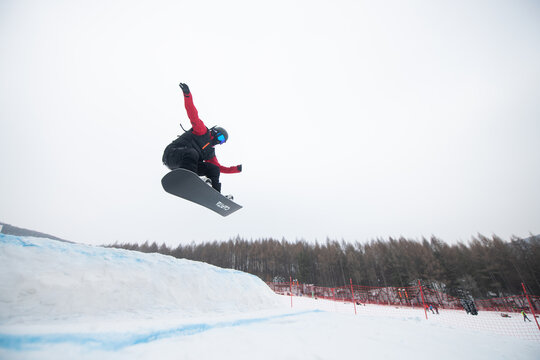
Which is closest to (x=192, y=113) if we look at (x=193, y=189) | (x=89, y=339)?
(x=193, y=189)

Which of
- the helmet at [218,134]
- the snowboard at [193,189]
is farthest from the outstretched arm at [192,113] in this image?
the snowboard at [193,189]

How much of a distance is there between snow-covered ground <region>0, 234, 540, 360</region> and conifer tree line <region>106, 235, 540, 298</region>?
2720 cm

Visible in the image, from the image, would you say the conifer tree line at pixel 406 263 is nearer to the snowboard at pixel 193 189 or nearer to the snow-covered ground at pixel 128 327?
the snow-covered ground at pixel 128 327

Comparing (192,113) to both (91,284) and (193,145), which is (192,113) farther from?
Result: (91,284)

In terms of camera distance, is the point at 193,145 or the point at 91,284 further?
the point at 193,145

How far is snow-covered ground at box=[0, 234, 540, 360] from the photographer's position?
237 centimetres

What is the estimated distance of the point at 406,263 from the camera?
3125cm

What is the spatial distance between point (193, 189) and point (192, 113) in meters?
1.72

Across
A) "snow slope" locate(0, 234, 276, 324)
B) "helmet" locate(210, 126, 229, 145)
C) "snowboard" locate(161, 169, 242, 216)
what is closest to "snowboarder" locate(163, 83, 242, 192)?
"helmet" locate(210, 126, 229, 145)

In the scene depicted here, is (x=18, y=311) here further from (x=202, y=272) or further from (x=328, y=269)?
(x=328, y=269)

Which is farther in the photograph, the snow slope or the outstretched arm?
the outstretched arm

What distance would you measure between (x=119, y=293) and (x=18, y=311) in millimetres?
1535

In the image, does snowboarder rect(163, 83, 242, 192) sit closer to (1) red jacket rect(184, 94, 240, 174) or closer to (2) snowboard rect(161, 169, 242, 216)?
(1) red jacket rect(184, 94, 240, 174)

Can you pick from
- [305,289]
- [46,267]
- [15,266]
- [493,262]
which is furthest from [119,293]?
[493,262]
